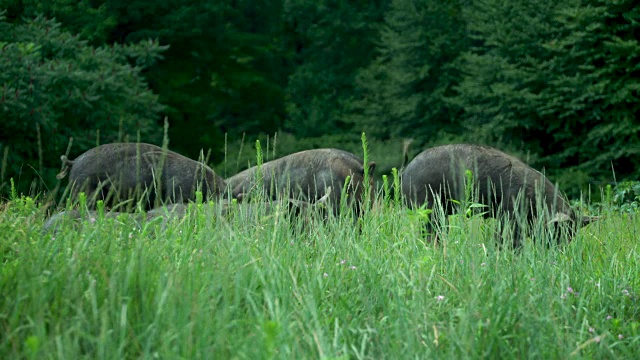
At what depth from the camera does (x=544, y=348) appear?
334 centimetres

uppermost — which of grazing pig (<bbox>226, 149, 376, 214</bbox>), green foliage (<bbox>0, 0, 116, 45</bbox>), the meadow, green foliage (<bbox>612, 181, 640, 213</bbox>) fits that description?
green foliage (<bbox>0, 0, 116, 45</bbox>)

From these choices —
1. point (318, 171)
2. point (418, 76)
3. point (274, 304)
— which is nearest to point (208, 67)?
point (418, 76)

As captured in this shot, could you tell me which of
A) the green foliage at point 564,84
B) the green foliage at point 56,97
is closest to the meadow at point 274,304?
the green foliage at point 56,97

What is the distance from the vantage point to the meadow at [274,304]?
2.98m

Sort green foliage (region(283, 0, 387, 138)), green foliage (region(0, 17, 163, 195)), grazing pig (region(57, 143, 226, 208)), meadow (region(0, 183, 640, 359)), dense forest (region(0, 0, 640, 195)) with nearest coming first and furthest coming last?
1. meadow (region(0, 183, 640, 359))
2. grazing pig (region(57, 143, 226, 208))
3. green foliage (region(0, 17, 163, 195))
4. dense forest (region(0, 0, 640, 195))
5. green foliage (region(283, 0, 387, 138))

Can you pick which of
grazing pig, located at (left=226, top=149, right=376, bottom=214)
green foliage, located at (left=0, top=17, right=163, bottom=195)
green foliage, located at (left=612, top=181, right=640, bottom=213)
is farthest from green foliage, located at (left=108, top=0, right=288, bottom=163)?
green foliage, located at (left=612, top=181, right=640, bottom=213)

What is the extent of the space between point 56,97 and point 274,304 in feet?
36.2

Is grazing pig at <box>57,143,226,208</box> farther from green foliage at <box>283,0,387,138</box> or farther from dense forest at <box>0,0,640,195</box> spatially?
green foliage at <box>283,0,387,138</box>

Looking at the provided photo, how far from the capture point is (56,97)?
13664 millimetres

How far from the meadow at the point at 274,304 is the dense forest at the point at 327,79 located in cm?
632

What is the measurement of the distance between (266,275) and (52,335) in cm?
120

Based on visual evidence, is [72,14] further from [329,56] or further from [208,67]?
[329,56]

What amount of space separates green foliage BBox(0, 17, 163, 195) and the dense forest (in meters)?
0.04

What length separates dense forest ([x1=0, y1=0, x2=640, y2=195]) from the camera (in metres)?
14.2
